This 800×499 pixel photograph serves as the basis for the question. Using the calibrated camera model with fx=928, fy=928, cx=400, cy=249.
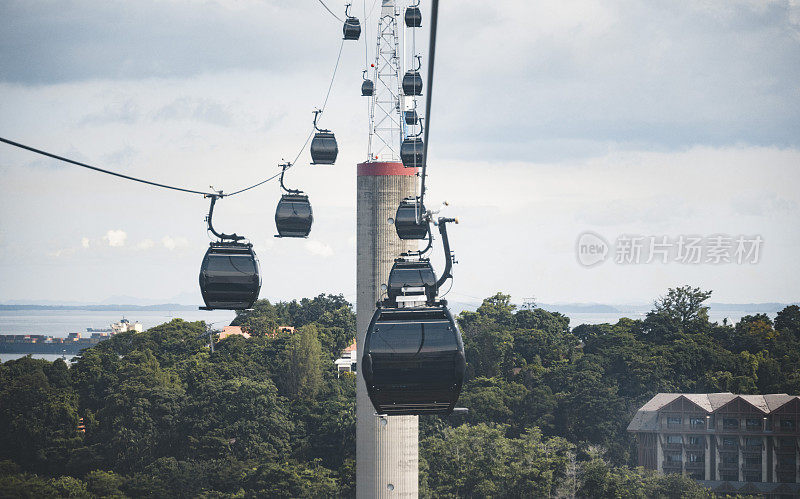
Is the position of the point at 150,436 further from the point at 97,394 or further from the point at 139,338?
the point at 139,338

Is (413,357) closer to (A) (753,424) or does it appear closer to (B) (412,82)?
(B) (412,82)

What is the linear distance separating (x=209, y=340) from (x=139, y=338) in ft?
23.6

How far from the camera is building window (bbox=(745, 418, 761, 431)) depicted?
54812 millimetres

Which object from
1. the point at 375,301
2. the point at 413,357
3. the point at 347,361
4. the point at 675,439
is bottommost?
the point at 675,439

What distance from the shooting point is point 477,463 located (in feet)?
152

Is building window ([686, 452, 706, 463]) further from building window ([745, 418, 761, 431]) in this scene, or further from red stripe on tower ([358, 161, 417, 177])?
red stripe on tower ([358, 161, 417, 177])

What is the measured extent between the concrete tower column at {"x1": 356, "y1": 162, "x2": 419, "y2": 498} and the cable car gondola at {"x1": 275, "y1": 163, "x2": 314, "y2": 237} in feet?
54.8

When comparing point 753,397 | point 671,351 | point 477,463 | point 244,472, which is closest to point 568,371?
point 671,351

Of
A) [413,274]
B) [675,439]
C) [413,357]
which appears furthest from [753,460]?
[413,357]

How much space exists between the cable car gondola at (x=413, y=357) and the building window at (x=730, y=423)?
4868 centimetres

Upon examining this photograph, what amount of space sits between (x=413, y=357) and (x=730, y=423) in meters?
49.5

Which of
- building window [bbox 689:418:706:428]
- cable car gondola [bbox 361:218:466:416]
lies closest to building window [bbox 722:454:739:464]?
building window [bbox 689:418:706:428]

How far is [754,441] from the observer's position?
5506 cm

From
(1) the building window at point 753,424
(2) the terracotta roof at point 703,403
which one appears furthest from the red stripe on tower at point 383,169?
(1) the building window at point 753,424
